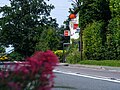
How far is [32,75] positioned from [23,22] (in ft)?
241

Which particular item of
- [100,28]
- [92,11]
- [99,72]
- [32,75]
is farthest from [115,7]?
[32,75]

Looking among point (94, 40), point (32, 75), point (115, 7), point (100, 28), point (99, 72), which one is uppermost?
point (115, 7)

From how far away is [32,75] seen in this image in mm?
2703

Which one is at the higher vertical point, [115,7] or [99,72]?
[115,7]

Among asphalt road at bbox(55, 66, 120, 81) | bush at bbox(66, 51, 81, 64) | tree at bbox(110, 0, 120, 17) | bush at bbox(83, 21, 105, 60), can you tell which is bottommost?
asphalt road at bbox(55, 66, 120, 81)

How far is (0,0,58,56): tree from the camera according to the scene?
242 feet

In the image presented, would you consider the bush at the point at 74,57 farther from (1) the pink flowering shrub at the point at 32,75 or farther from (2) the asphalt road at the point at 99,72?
(1) the pink flowering shrub at the point at 32,75

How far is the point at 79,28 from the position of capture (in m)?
39.9

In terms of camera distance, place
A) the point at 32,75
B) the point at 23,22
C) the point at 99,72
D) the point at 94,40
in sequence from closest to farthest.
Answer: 1. the point at 32,75
2. the point at 99,72
3. the point at 94,40
4. the point at 23,22

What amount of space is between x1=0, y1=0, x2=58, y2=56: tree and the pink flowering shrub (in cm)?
6942

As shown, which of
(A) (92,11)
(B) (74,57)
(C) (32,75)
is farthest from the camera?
(B) (74,57)

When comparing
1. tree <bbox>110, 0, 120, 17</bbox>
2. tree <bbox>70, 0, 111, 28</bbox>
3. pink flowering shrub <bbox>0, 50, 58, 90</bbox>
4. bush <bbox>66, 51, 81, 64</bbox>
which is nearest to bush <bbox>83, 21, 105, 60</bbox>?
bush <bbox>66, 51, 81, 64</bbox>

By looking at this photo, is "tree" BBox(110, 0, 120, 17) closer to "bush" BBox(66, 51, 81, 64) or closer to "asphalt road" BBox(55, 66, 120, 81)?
"bush" BBox(66, 51, 81, 64)

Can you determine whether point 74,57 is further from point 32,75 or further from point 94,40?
point 32,75
